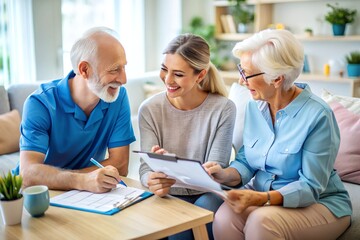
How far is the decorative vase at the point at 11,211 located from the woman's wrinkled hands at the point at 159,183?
17.4 inches

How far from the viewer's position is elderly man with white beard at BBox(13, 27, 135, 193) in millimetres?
1853

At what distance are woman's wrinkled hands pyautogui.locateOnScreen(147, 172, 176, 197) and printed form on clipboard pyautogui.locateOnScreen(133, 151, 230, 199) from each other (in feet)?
0.06

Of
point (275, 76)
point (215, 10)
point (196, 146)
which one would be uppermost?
point (215, 10)

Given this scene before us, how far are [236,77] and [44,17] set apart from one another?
1.87m

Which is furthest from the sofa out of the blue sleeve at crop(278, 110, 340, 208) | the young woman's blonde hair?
the young woman's blonde hair

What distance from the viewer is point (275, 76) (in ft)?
5.74

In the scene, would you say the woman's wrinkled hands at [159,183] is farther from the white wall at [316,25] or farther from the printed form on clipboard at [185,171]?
the white wall at [316,25]

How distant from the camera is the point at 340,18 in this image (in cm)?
396

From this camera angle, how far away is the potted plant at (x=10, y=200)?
1.37 metres

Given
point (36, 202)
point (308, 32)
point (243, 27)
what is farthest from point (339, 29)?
point (36, 202)

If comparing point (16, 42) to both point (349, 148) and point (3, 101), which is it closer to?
point (3, 101)

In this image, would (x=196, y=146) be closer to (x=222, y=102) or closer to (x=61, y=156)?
(x=222, y=102)

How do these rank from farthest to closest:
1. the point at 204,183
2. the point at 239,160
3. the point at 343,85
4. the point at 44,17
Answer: the point at 343,85
the point at 44,17
the point at 239,160
the point at 204,183

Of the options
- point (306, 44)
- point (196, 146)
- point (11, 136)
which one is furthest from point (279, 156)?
point (306, 44)
